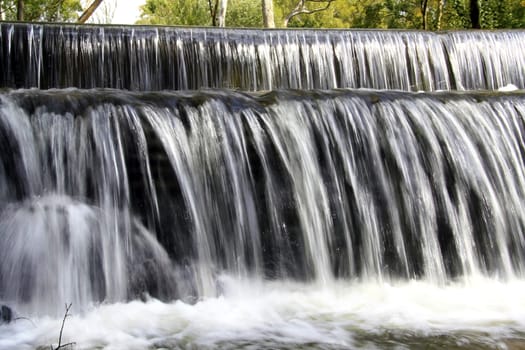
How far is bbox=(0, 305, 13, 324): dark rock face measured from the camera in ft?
13.1

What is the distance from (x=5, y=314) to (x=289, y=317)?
1647 millimetres

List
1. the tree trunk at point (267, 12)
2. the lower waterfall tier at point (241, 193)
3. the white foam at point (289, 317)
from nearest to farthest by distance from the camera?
1. the white foam at point (289, 317)
2. the lower waterfall tier at point (241, 193)
3. the tree trunk at point (267, 12)

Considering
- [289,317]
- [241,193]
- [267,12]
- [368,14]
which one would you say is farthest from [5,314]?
[368,14]

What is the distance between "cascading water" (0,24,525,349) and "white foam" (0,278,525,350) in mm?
18

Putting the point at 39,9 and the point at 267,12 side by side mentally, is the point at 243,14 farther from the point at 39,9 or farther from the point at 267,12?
the point at 267,12

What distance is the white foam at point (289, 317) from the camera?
3.72 metres

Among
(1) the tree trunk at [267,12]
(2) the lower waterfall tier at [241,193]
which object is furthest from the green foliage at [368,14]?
(2) the lower waterfall tier at [241,193]

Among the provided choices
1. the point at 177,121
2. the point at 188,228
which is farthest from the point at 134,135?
the point at 188,228

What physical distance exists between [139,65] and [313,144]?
3.31 meters

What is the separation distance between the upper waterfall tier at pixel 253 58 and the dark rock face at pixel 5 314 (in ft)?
13.5

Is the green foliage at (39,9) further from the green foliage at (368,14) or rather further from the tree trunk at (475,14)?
the tree trunk at (475,14)

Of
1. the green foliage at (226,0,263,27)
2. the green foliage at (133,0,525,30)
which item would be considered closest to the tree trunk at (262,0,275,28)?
the green foliage at (133,0,525,30)

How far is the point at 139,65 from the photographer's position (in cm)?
809

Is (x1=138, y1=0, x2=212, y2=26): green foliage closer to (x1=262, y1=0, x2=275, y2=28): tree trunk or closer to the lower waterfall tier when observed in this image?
(x1=262, y1=0, x2=275, y2=28): tree trunk
